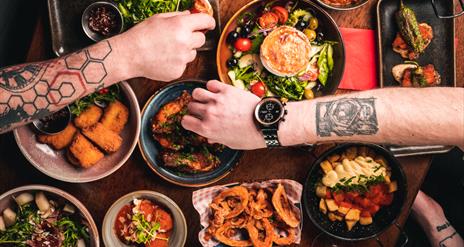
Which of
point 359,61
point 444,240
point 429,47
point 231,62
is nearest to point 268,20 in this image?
point 231,62

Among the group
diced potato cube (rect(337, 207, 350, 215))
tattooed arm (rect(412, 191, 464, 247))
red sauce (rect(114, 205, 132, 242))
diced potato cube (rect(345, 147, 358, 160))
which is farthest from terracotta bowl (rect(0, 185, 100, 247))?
tattooed arm (rect(412, 191, 464, 247))

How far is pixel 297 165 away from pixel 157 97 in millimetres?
1004

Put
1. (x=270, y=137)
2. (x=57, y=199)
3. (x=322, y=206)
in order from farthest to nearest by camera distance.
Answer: (x=322, y=206) < (x=57, y=199) < (x=270, y=137)

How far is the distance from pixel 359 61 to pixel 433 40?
54 cm

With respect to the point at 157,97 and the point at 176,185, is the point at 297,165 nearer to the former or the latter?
the point at 176,185

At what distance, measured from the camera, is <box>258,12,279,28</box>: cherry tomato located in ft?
9.96

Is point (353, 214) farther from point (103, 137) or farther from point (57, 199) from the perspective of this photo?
point (57, 199)

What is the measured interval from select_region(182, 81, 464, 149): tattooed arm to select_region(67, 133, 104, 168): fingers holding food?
591 mm

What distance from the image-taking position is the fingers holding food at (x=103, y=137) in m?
2.88

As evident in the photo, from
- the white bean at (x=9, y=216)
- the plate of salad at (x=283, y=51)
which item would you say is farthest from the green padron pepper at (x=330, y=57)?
the white bean at (x=9, y=216)

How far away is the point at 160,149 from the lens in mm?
3018

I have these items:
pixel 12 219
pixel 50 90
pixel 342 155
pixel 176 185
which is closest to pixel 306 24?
pixel 342 155

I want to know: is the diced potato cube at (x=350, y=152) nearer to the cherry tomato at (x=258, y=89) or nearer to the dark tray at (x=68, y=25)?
the cherry tomato at (x=258, y=89)

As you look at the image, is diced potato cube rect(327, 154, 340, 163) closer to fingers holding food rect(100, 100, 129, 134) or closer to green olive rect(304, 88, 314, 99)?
green olive rect(304, 88, 314, 99)
